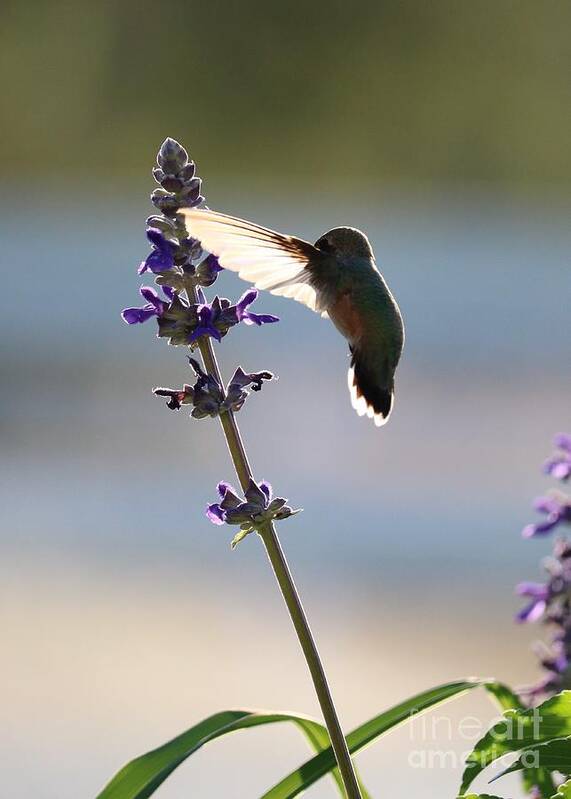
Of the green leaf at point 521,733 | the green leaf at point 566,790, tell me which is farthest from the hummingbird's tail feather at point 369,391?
the green leaf at point 566,790

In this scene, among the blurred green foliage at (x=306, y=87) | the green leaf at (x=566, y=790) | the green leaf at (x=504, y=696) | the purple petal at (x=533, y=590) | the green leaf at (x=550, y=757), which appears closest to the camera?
the green leaf at (x=566, y=790)

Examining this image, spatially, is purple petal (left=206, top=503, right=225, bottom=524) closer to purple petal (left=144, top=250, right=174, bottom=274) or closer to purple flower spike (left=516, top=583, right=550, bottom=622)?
purple petal (left=144, top=250, right=174, bottom=274)

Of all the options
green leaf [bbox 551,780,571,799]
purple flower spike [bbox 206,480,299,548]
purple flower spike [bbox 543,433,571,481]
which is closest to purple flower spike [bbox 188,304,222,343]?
purple flower spike [bbox 206,480,299,548]

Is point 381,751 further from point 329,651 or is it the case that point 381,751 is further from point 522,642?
point 522,642

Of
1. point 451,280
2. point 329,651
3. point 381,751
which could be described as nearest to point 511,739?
point 381,751

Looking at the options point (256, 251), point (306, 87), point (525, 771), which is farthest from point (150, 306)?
point (306, 87)

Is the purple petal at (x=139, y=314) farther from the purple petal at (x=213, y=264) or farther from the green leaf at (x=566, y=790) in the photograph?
the green leaf at (x=566, y=790)

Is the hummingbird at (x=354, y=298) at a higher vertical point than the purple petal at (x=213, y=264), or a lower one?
higher
